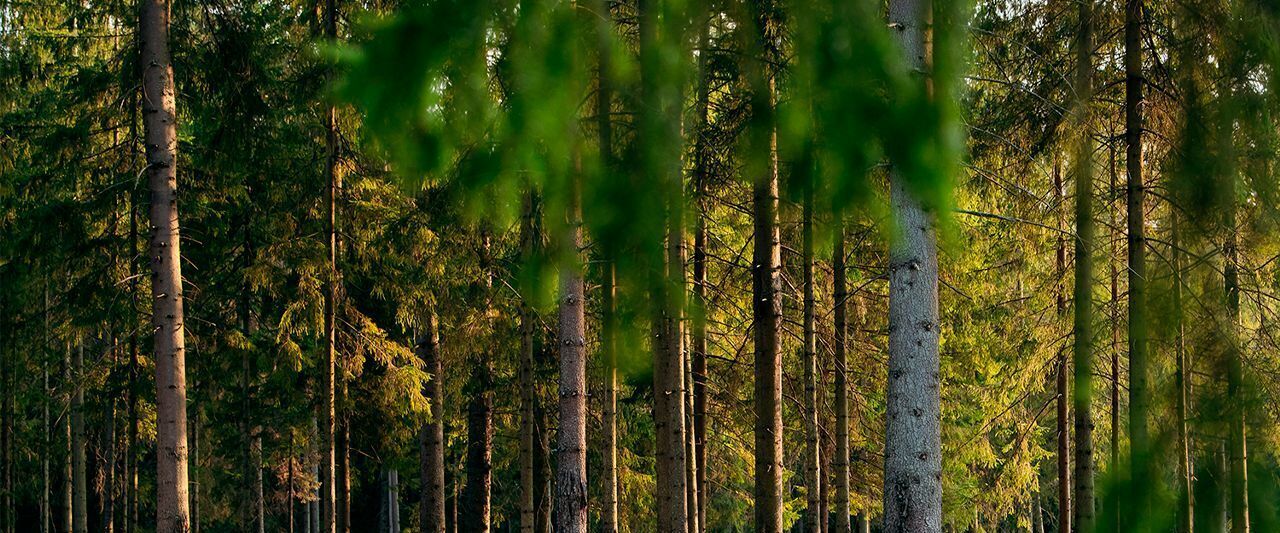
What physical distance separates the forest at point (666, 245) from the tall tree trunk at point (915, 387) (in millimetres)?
20

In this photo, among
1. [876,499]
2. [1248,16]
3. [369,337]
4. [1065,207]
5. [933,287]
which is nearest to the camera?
[1248,16]

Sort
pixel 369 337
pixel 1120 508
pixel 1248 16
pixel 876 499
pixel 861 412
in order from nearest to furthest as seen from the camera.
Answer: pixel 1120 508, pixel 1248 16, pixel 369 337, pixel 861 412, pixel 876 499

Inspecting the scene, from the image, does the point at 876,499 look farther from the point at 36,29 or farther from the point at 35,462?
the point at 35,462

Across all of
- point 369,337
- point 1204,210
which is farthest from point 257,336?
point 1204,210

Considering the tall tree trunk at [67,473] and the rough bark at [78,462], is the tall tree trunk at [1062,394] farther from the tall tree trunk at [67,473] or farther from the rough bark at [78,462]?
the rough bark at [78,462]

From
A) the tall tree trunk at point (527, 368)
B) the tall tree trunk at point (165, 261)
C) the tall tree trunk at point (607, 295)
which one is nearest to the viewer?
the tall tree trunk at point (607, 295)

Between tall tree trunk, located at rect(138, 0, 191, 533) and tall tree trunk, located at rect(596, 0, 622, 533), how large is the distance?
3931mm

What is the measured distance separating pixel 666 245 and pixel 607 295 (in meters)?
3.49

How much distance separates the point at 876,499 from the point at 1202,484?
15.8 metres

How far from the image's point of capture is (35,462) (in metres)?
26.1

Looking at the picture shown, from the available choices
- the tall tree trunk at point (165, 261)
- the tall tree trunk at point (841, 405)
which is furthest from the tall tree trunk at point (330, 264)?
the tall tree trunk at point (841, 405)

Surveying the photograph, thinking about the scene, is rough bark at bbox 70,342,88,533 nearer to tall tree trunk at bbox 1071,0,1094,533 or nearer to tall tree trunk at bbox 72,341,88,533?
tall tree trunk at bbox 72,341,88,533

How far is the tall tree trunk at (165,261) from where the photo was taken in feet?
31.2

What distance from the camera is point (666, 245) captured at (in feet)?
14.2
